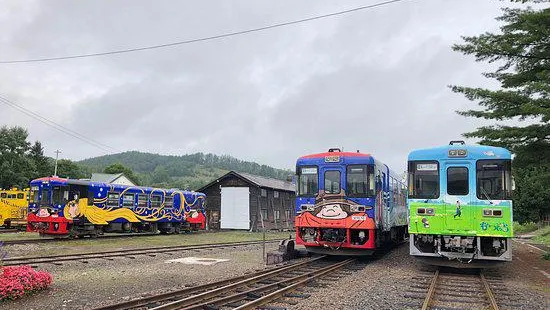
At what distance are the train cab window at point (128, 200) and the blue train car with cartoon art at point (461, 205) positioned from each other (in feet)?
62.6

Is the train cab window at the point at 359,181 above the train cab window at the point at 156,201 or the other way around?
above

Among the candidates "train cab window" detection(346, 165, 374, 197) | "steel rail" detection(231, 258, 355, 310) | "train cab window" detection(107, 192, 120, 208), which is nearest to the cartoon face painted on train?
"train cab window" detection(346, 165, 374, 197)

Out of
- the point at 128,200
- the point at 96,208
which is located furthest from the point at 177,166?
the point at 96,208

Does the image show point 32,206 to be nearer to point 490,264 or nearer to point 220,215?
point 220,215

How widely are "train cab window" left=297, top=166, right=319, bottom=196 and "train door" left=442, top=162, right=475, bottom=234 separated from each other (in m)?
4.05

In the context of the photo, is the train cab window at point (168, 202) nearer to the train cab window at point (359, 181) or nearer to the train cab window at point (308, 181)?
the train cab window at point (308, 181)

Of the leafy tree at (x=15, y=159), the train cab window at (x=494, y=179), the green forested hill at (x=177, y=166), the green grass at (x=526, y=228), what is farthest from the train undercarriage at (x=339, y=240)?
the green forested hill at (x=177, y=166)

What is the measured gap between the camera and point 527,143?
47.5 ft

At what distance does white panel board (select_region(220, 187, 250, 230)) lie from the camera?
3753 cm

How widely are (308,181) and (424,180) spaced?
3815 mm

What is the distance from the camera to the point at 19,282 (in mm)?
8570

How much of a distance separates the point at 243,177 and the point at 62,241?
57.9ft

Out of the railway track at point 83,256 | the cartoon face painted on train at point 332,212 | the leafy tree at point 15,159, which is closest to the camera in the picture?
the railway track at point 83,256

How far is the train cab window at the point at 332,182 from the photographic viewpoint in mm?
14145
